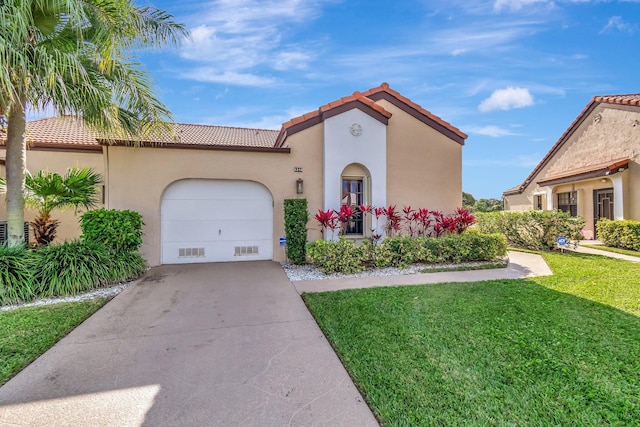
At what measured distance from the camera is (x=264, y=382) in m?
2.95

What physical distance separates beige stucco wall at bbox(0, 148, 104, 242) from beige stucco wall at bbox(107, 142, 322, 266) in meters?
2.40

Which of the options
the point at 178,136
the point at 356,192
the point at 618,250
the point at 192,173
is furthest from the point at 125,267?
the point at 618,250

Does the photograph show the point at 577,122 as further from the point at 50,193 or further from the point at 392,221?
the point at 50,193

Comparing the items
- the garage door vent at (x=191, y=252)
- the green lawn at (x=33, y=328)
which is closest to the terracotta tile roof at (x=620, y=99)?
the garage door vent at (x=191, y=252)

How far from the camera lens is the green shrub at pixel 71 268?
5.69 metres

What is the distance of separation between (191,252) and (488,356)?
8.56 meters

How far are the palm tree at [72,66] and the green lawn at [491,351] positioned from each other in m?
6.60

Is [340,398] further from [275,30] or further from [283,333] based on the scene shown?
[275,30]

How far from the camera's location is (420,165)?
34.4ft

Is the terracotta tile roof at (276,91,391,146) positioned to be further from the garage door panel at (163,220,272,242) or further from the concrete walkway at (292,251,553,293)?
the concrete walkway at (292,251,553,293)

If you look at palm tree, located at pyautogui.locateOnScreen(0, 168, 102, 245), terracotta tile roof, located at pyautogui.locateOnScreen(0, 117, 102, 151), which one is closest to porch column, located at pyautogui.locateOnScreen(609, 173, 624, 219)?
palm tree, located at pyautogui.locateOnScreen(0, 168, 102, 245)

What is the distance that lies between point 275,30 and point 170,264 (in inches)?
333

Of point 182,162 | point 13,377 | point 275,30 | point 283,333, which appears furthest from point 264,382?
point 275,30

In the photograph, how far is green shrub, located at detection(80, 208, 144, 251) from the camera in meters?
6.92
